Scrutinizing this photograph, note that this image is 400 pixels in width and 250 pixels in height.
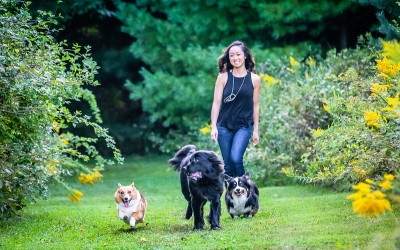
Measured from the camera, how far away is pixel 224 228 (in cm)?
909

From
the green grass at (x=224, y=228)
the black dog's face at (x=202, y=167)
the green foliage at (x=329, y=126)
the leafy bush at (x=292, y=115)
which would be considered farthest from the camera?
the leafy bush at (x=292, y=115)

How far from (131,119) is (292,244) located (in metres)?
17.6

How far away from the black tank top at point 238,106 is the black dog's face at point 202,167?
1.25 m

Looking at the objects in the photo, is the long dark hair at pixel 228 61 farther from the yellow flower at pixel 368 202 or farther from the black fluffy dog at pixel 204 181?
the yellow flower at pixel 368 202

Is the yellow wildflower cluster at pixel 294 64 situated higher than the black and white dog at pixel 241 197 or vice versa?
the yellow wildflower cluster at pixel 294 64

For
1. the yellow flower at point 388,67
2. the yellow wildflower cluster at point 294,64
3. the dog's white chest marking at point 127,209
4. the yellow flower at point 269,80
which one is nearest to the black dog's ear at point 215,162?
the dog's white chest marking at point 127,209

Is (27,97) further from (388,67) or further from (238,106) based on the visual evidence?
(388,67)

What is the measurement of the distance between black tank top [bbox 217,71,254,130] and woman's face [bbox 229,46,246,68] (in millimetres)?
203

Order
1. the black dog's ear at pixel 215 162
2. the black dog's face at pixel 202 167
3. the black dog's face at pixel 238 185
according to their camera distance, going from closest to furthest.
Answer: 1. the black dog's face at pixel 202 167
2. the black dog's ear at pixel 215 162
3. the black dog's face at pixel 238 185

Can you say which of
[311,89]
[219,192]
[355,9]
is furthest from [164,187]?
[219,192]

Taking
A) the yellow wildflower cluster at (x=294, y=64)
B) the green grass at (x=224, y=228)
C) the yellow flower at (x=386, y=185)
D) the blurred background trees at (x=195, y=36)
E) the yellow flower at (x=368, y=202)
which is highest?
the blurred background trees at (x=195, y=36)

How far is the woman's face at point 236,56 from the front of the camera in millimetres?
A: 10125

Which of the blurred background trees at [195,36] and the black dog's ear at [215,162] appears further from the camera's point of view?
the blurred background trees at [195,36]

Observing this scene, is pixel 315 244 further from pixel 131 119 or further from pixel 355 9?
pixel 131 119
